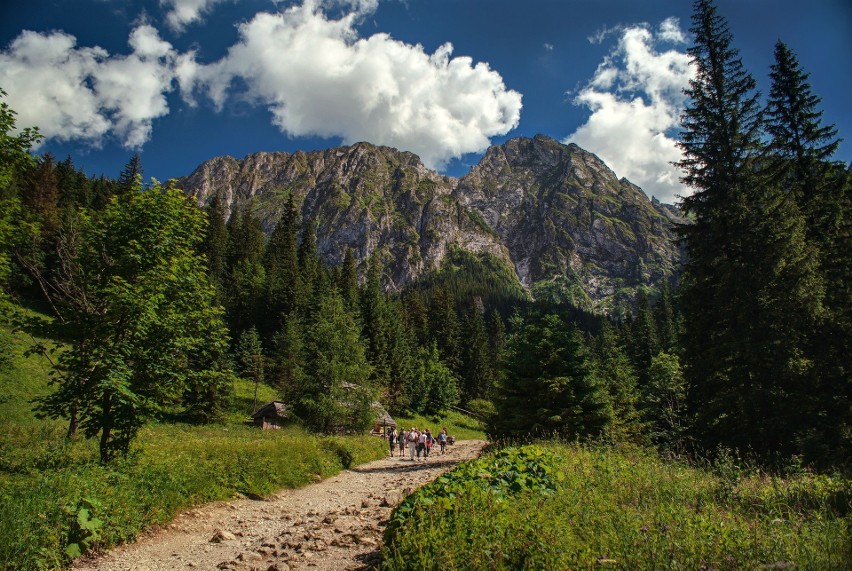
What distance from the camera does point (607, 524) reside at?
5348mm

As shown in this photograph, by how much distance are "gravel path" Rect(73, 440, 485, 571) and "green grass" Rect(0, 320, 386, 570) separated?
0.41 meters

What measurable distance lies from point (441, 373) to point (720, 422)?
5332 centimetres

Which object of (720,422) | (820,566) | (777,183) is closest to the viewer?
(820,566)

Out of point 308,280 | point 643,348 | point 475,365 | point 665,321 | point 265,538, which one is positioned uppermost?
point 308,280

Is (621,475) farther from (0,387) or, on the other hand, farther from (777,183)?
(0,387)

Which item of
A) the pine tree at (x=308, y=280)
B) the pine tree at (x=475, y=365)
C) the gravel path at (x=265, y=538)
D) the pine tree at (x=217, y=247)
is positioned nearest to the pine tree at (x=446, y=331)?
the pine tree at (x=475, y=365)

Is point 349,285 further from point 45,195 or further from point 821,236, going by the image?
point 821,236

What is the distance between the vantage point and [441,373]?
225ft

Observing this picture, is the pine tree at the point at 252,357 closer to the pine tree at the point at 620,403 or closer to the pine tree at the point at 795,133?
the pine tree at the point at 620,403

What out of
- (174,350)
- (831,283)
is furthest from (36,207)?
(831,283)

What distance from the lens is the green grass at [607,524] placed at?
437 centimetres

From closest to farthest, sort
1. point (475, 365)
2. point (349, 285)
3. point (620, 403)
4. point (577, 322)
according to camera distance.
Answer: point (577, 322) → point (620, 403) → point (349, 285) → point (475, 365)

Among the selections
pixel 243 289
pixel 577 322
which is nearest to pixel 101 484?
pixel 577 322

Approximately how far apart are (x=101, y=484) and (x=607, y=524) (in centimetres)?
911
